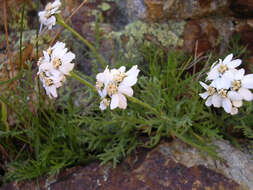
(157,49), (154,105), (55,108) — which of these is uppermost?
(157,49)

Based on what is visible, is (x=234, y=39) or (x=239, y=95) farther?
(x=234, y=39)

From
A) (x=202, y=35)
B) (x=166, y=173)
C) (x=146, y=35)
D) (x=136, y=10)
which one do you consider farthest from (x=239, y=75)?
(x=136, y=10)

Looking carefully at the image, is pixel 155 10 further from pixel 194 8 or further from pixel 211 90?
pixel 211 90

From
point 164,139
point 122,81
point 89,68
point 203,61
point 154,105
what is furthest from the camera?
point 89,68

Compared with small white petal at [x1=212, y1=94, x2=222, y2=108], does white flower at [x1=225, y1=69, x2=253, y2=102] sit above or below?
above

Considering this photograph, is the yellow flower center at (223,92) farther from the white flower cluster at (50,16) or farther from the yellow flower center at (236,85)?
the white flower cluster at (50,16)

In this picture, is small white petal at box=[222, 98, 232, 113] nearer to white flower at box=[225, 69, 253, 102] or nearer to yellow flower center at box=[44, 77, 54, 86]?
white flower at box=[225, 69, 253, 102]

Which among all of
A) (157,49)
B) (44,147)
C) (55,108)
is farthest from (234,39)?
(44,147)

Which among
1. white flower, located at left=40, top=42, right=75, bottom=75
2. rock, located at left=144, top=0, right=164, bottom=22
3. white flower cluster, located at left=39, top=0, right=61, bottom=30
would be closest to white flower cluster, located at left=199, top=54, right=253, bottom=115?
white flower, located at left=40, top=42, right=75, bottom=75

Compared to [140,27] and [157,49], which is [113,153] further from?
[140,27]
